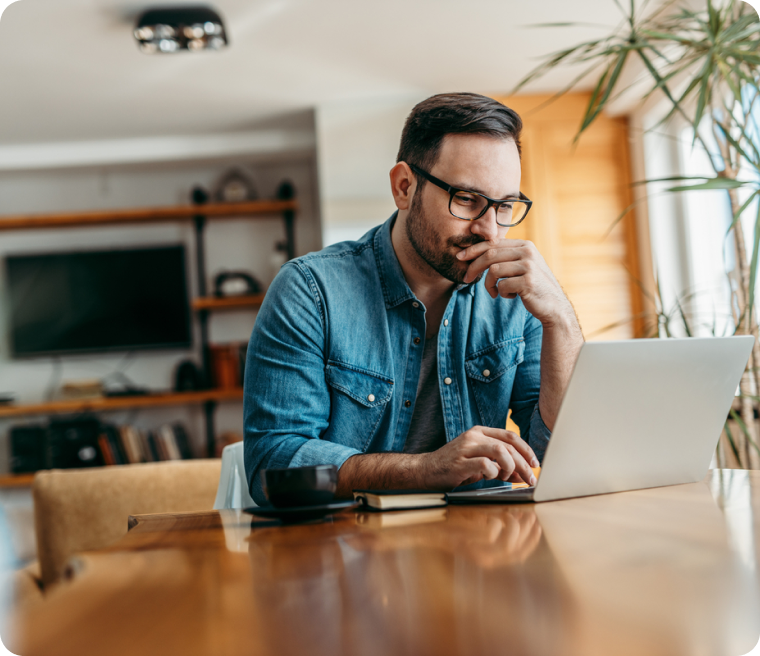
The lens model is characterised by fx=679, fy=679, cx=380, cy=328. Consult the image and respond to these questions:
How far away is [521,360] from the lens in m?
1.34

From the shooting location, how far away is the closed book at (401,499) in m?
0.80

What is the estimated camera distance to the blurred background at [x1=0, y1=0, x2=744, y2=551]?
10.2ft

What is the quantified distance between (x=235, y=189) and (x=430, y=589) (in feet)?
14.5

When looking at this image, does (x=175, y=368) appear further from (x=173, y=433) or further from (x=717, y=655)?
(x=717, y=655)

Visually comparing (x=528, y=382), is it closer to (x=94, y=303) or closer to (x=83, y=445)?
(x=83, y=445)

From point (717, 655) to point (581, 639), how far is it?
0.22 ft

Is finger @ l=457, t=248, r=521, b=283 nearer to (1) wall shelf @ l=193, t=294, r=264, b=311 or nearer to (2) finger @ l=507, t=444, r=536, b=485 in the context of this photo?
(2) finger @ l=507, t=444, r=536, b=485

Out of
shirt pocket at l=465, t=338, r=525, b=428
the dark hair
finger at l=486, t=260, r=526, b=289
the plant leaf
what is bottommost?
shirt pocket at l=465, t=338, r=525, b=428

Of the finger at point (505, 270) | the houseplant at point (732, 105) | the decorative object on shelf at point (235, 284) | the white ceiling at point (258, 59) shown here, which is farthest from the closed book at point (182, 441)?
the finger at point (505, 270)

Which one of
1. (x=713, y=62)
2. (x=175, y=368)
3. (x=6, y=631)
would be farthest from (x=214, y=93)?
(x=6, y=631)

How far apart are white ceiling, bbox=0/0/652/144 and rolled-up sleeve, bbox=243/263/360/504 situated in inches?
84.4

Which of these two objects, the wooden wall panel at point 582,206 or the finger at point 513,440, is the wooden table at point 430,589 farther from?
the wooden wall panel at point 582,206

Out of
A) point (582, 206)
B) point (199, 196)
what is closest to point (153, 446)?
point (199, 196)

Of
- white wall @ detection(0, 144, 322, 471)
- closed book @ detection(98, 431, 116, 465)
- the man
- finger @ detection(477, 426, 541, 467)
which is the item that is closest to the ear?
the man
